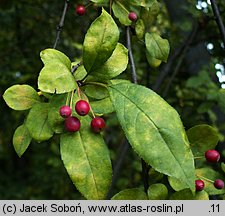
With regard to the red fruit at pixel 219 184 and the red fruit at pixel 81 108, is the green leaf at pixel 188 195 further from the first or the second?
the red fruit at pixel 81 108

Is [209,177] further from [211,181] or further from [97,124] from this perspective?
[97,124]

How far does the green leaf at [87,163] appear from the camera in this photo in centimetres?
84

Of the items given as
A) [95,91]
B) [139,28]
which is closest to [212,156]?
[95,91]

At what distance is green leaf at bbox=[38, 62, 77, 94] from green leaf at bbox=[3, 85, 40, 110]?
19 cm

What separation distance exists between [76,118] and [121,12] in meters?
0.44

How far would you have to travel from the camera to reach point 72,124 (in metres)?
0.84

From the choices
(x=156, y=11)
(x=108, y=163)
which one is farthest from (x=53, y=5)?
(x=108, y=163)

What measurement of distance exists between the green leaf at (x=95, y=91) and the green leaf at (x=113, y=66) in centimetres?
3

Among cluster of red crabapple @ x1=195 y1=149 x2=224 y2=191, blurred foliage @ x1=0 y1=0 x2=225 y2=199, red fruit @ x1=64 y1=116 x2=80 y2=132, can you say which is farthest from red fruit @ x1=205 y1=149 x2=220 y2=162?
blurred foliage @ x1=0 y1=0 x2=225 y2=199

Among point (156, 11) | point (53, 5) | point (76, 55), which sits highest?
point (156, 11)

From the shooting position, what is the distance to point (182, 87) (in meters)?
2.84

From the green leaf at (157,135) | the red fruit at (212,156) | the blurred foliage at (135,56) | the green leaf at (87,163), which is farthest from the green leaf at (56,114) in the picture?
the blurred foliage at (135,56)
